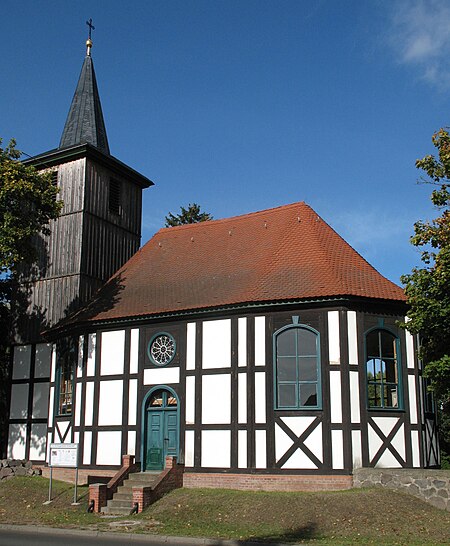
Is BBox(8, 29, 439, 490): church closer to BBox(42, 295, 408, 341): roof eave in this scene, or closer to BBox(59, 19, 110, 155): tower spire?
BBox(42, 295, 408, 341): roof eave

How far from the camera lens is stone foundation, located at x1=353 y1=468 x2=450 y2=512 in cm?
1616

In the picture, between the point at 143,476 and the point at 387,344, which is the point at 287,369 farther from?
the point at 143,476

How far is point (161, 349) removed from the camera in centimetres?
2136

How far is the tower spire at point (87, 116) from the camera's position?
1134 inches

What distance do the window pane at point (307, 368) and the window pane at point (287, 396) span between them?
409 millimetres

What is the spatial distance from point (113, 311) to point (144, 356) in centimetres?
209

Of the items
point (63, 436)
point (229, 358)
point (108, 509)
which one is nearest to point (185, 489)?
point (108, 509)

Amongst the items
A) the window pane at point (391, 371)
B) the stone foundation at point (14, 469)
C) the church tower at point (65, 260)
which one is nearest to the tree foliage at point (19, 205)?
the church tower at point (65, 260)

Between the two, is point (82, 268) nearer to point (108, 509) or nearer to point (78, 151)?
point (78, 151)

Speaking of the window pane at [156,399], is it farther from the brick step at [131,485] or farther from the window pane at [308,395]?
the window pane at [308,395]

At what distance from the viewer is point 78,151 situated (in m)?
26.9

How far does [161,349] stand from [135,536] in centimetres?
792

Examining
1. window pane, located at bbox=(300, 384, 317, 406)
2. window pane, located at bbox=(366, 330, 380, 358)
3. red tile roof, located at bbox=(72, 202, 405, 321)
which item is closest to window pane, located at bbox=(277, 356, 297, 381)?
window pane, located at bbox=(300, 384, 317, 406)

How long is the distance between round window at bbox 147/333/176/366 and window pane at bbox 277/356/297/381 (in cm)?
361
